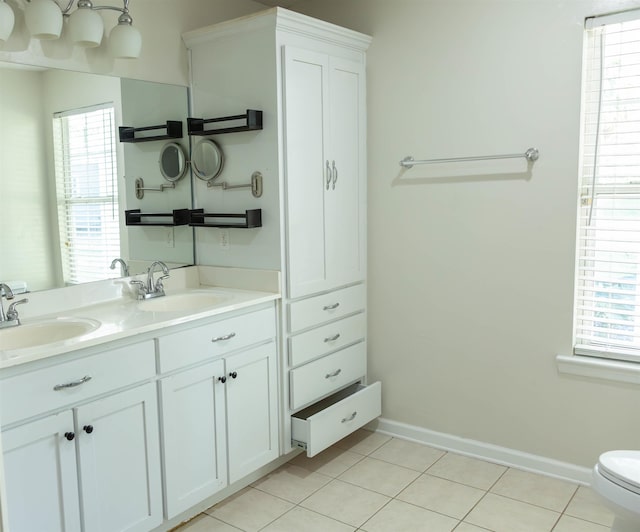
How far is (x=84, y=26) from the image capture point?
2316 millimetres

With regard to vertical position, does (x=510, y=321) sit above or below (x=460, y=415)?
above

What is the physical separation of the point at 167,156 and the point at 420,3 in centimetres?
143

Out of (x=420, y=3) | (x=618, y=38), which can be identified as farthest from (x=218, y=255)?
(x=618, y=38)

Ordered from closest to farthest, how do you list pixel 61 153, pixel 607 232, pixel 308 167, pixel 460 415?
pixel 61 153 → pixel 607 232 → pixel 308 167 → pixel 460 415

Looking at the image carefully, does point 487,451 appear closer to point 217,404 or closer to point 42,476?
point 217,404

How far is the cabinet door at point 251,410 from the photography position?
2.56 m

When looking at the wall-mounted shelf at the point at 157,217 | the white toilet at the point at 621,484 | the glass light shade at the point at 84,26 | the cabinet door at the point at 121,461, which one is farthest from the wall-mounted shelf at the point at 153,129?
the white toilet at the point at 621,484

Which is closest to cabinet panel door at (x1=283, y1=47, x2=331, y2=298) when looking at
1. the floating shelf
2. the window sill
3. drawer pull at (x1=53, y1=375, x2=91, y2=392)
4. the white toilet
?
the floating shelf

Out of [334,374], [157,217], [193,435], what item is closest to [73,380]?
[193,435]

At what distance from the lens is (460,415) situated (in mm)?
3107

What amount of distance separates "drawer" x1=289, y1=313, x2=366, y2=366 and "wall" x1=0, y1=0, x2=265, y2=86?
1342 mm

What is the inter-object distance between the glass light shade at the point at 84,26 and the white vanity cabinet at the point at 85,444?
1182mm

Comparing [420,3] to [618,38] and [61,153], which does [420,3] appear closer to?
[618,38]

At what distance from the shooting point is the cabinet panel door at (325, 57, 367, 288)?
2.98 m
